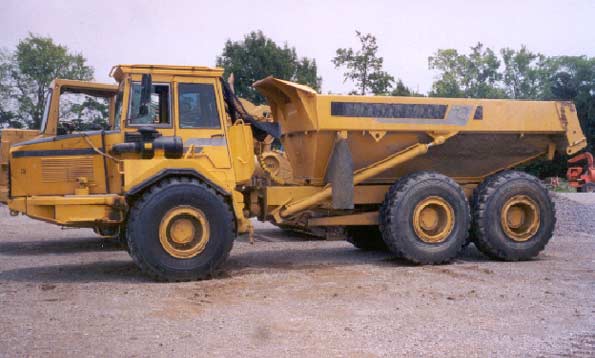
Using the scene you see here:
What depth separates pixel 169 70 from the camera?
339 inches

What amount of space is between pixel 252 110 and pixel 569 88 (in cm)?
4107

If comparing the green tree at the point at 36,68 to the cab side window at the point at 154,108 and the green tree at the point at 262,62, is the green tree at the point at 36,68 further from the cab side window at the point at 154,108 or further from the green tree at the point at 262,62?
the cab side window at the point at 154,108

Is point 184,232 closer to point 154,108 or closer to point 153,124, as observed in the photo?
point 153,124

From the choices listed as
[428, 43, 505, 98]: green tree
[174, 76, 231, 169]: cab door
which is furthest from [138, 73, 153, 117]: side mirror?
[428, 43, 505, 98]: green tree

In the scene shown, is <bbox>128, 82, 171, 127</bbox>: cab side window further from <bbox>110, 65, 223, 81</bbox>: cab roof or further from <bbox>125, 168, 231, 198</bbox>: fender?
<bbox>125, 168, 231, 198</bbox>: fender

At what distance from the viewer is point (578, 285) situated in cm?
790

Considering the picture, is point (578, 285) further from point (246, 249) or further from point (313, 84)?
point (313, 84)

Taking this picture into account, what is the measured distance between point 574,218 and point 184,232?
1047 cm

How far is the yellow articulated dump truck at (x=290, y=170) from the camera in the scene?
26.8 feet

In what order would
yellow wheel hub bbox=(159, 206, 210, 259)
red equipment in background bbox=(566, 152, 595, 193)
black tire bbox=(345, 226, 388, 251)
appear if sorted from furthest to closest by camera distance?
red equipment in background bbox=(566, 152, 595, 193) < black tire bbox=(345, 226, 388, 251) < yellow wheel hub bbox=(159, 206, 210, 259)

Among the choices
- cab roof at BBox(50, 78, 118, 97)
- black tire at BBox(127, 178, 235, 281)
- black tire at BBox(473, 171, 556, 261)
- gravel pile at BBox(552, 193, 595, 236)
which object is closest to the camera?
black tire at BBox(127, 178, 235, 281)

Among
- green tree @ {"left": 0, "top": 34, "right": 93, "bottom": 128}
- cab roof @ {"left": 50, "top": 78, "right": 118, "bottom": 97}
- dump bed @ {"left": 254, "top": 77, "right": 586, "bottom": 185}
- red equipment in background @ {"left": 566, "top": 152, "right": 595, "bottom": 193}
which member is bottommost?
red equipment in background @ {"left": 566, "top": 152, "right": 595, "bottom": 193}

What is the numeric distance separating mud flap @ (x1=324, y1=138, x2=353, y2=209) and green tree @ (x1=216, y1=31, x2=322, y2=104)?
28866mm

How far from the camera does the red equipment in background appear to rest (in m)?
34.8
